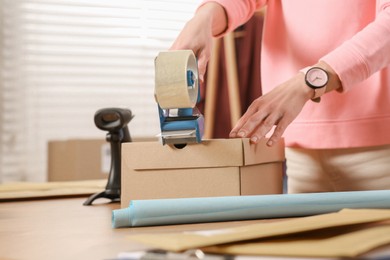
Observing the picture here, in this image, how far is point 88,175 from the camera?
228 cm

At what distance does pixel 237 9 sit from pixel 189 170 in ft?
1.65

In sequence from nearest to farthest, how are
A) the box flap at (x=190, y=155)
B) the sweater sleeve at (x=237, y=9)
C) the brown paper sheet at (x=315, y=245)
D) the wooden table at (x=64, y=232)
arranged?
the brown paper sheet at (x=315, y=245) → the wooden table at (x=64, y=232) → the box flap at (x=190, y=155) → the sweater sleeve at (x=237, y=9)

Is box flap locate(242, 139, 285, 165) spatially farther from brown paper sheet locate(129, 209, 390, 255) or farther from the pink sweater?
brown paper sheet locate(129, 209, 390, 255)

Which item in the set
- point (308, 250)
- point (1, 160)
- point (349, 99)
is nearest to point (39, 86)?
point (1, 160)

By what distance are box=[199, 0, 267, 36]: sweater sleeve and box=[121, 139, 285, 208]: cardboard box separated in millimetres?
413

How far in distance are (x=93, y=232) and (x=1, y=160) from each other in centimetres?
200

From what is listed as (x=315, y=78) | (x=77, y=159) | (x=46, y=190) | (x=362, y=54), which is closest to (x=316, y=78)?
(x=315, y=78)

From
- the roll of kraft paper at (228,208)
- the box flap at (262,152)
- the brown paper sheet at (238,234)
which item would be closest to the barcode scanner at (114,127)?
the box flap at (262,152)

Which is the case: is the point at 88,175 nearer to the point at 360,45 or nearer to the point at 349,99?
the point at 349,99

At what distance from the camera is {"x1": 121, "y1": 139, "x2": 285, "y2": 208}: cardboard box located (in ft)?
3.02

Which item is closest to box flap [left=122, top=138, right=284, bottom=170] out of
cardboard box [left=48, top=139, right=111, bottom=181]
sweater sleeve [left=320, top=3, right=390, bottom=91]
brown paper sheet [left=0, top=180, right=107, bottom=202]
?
sweater sleeve [left=320, top=3, right=390, bottom=91]

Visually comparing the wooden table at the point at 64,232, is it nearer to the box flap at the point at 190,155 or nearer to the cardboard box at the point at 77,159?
the box flap at the point at 190,155

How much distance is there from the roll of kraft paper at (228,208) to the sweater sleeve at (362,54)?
32 cm

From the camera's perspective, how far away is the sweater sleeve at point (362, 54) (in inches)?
40.9
